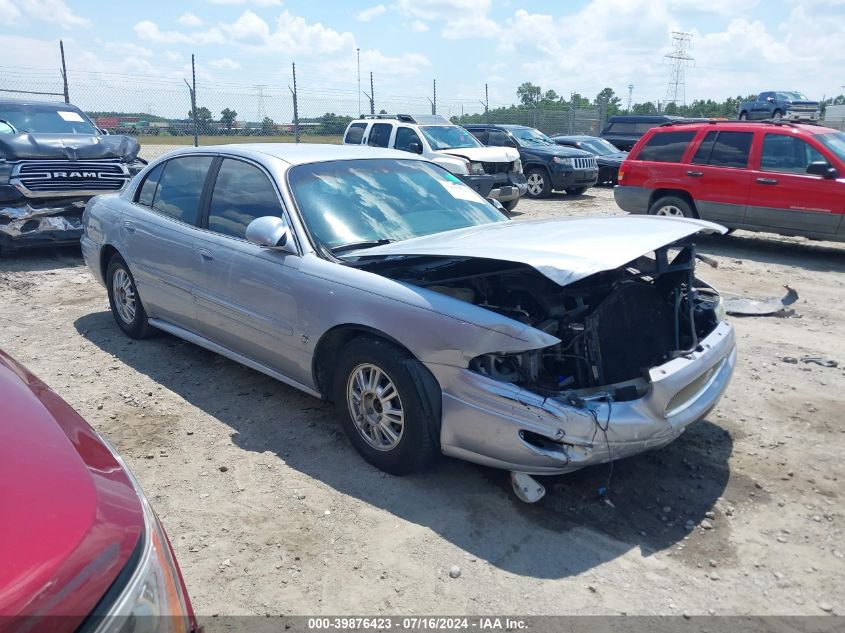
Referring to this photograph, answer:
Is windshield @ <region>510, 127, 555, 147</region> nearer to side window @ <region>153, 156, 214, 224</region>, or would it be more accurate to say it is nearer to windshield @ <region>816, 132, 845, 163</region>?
windshield @ <region>816, 132, 845, 163</region>

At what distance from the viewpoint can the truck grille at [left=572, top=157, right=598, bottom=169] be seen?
16.3 metres

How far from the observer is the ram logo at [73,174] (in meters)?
9.09

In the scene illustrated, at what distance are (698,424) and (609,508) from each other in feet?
4.11

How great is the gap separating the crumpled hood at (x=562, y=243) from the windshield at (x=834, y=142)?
6736 mm

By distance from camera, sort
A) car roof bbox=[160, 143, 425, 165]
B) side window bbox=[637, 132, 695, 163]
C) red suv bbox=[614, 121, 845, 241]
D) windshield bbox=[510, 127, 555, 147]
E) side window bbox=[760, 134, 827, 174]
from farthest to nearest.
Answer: windshield bbox=[510, 127, 555, 147], side window bbox=[637, 132, 695, 163], side window bbox=[760, 134, 827, 174], red suv bbox=[614, 121, 845, 241], car roof bbox=[160, 143, 425, 165]

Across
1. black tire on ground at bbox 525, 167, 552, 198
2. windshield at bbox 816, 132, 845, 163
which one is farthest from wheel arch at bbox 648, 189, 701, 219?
black tire on ground at bbox 525, 167, 552, 198

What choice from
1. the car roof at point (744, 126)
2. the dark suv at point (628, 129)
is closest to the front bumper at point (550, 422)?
the car roof at point (744, 126)

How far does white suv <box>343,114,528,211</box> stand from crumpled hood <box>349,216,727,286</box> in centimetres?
864

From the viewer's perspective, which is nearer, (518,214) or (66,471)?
(66,471)

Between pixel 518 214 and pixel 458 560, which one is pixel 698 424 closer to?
pixel 458 560

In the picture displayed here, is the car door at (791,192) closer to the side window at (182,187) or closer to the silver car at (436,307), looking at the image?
the silver car at (436,307)

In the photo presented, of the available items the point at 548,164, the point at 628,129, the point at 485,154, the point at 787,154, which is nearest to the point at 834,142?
the point at 787,154

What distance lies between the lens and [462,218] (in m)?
4.79

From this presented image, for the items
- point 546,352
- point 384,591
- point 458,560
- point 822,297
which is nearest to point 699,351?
point 546,352
